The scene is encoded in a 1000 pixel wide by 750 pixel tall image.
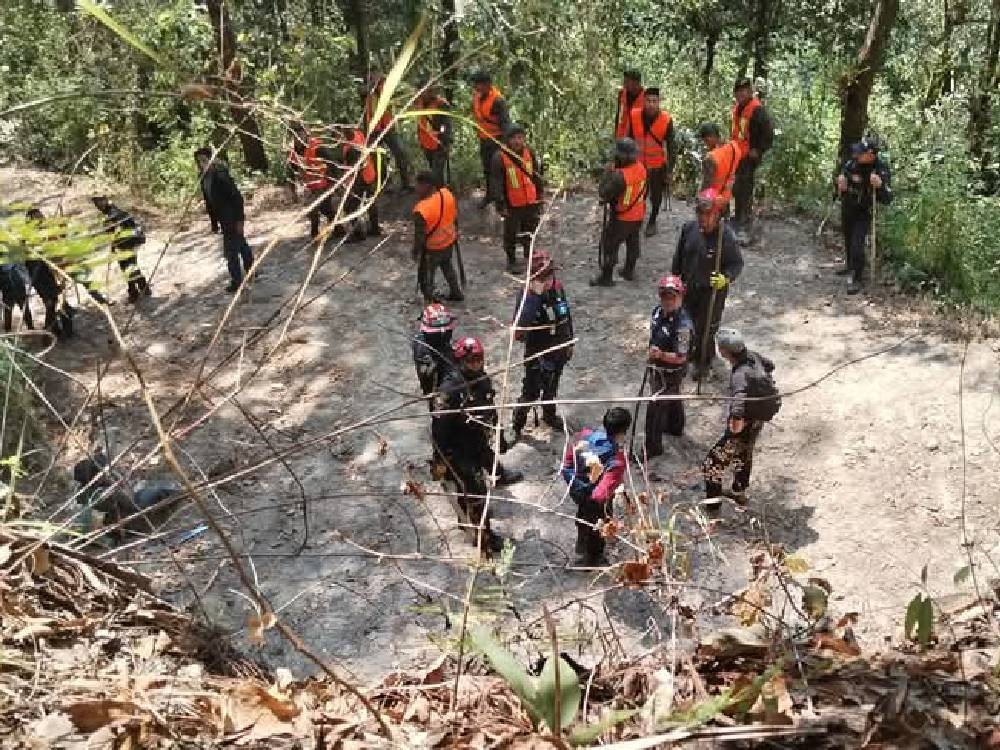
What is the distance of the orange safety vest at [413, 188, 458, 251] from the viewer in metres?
9.52

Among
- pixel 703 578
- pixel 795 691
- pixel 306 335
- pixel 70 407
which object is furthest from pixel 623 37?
pixel 795 691

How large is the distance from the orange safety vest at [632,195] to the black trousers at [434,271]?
1.88 m

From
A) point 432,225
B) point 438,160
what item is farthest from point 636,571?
point 438,160

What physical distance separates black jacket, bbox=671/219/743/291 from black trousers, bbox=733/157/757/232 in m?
2.97

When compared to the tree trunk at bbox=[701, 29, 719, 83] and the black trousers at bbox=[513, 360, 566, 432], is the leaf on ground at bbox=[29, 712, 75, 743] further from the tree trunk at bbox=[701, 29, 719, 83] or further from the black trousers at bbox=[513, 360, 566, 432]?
the tree trunk at bbox=[701, 29, 719, 83]

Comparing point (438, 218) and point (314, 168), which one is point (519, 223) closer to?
point (438, 218)

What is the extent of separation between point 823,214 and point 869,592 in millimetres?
6975

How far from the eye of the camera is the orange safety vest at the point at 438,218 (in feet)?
31.2

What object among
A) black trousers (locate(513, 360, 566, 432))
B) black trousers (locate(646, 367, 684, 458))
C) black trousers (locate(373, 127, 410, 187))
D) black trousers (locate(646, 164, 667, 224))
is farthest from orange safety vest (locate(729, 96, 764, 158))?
black trousers (locate(373, 127, 410, 187))

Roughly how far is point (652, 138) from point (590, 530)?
6.26 m

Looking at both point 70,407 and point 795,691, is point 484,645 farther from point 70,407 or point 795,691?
point 70,407

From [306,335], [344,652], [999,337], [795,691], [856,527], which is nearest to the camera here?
[795,691]

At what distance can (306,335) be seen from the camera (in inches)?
407

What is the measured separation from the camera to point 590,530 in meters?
6.33
